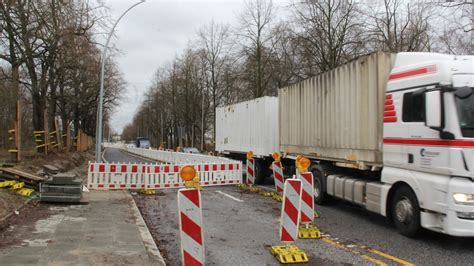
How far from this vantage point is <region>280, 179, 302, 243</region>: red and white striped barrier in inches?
261

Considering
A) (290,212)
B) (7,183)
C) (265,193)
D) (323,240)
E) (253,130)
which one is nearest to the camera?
(290,212)

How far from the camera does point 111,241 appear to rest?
23.0 ft

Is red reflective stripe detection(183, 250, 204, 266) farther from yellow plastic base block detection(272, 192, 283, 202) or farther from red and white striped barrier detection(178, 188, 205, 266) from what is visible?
yellow plastic base block detection(272, 192, 283, 202)

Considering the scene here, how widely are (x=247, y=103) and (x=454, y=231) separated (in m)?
11.8

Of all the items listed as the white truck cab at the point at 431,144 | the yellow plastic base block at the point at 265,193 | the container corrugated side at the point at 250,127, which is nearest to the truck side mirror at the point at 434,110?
the white truck cab at the point at 431,144

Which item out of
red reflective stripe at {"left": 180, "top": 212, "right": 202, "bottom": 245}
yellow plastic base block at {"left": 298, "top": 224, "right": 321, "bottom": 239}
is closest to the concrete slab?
red reflective stripe at {"left": 180, "top": 212, "right": 202, "bottom": 245}

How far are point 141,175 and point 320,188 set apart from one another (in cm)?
663

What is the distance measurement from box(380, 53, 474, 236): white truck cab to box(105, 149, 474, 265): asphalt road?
0.46m

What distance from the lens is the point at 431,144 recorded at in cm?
733

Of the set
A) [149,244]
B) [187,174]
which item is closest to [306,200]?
[149,244]

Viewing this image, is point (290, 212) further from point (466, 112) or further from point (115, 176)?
→ point (115, 176)

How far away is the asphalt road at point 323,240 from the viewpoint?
6.57 metres

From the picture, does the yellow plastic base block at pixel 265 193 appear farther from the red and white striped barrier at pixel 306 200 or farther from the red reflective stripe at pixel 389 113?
the red reflective stripe at pixel 389 113

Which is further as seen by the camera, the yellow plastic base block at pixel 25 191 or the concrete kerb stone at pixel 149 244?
the yellow plastic base block at pixel 25 191
